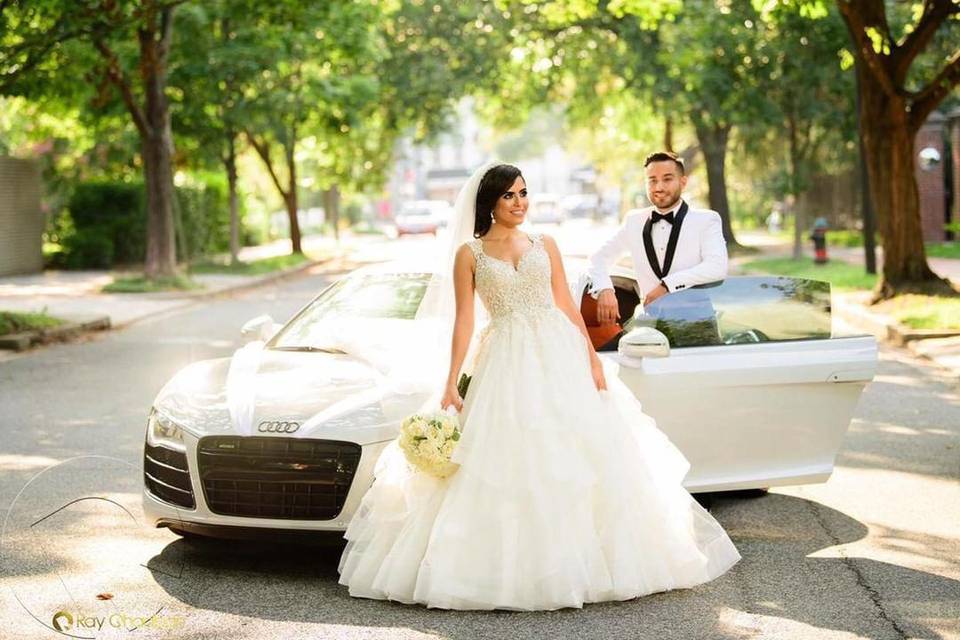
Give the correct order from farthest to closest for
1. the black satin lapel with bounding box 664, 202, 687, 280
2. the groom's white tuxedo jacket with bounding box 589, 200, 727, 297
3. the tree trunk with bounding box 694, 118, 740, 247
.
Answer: the tree trunk with bounding box 694, 118, 740, 247
the black satin lapel with bounding box 664, 202, 687, 280
the groom's white tuxedo jacket with bounding box 589, 200, 727, 297

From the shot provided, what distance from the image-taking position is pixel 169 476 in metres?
6.52

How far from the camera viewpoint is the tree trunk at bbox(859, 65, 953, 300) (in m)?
19.5

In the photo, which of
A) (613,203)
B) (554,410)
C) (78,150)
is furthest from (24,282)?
(613,203)

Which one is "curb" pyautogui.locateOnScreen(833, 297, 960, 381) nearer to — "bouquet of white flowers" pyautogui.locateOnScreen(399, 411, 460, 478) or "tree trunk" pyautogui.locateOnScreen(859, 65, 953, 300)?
"tree trunk" pyautogui.locateOnScreen(859, 65, 953, 300)

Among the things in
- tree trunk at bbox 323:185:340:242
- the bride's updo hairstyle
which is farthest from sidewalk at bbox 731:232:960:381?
tree trunk at bbox 323:185:340:242

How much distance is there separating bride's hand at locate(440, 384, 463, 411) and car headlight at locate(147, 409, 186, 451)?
4.11 feet

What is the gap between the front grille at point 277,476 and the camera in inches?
245

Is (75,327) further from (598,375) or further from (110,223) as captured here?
(110,223)

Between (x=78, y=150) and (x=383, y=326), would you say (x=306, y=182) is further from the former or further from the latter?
(x=383, y=326)

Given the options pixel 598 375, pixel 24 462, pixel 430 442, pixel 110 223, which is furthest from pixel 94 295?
pixel 430 442

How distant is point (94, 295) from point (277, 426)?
20.5 meters

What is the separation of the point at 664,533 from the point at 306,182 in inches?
1809

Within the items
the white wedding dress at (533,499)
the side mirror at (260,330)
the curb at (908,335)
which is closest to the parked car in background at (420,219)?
the curb at (908,335)

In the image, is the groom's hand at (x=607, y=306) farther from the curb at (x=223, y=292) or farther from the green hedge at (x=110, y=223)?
the green hedge at (x=110, y=223)
